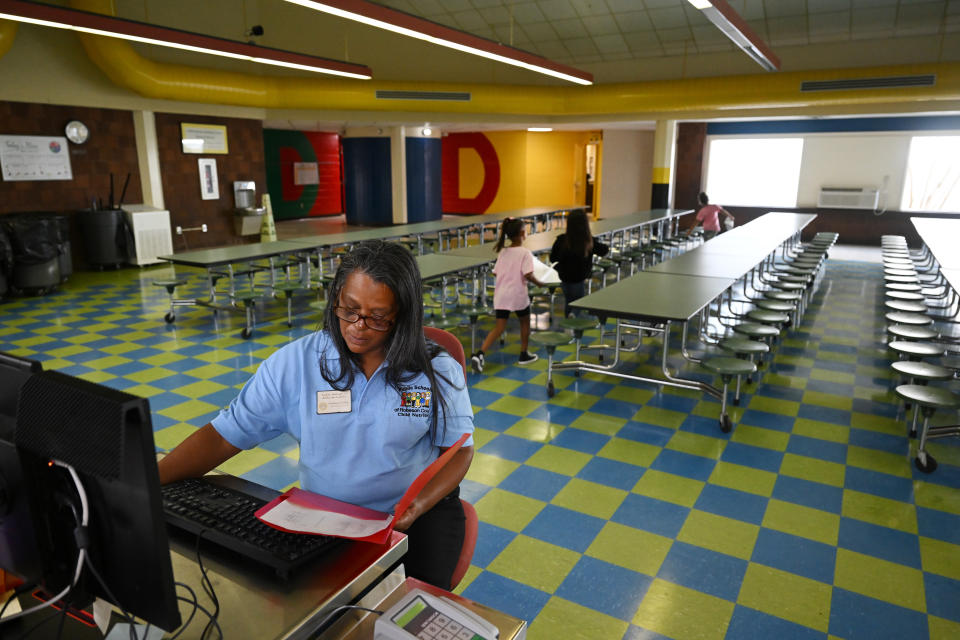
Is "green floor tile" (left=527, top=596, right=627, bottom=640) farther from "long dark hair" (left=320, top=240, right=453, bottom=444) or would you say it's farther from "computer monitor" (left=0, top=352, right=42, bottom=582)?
"computer monitor" (left=0, top=352, right=42, bottom=582)

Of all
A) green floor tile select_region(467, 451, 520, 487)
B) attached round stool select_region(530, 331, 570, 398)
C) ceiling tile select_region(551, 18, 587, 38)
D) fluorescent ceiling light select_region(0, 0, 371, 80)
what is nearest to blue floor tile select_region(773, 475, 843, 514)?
green floor tile select_region(467, 451, 520, 487)


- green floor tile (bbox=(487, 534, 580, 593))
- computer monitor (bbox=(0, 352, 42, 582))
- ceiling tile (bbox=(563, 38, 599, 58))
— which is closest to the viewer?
computer monitor (bbox=(0, 352, 42, 582))

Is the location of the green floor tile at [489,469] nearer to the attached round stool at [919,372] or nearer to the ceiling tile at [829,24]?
the attached round stool at [919,372]

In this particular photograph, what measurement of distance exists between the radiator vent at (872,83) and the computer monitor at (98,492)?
1111cm

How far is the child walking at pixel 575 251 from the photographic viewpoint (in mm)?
5480

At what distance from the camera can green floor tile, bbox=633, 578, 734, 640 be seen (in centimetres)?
234

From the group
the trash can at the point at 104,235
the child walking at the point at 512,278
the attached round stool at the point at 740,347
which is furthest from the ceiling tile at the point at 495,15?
the attached round stool at the point at 740,347

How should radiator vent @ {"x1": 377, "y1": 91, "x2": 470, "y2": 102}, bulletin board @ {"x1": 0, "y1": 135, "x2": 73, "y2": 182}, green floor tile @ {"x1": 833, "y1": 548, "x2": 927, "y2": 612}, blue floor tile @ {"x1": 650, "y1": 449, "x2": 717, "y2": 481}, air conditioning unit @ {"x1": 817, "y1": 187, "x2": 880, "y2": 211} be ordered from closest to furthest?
green floor tile @ {"x1": 833, "y1": 548, "x2": 927, "y2": 612} → blue floor tile @ {"x1": 650, "y1": 449, "x2": 717, "y2": 481} → bulletin board @ {"x1": 0, "y1": 135, "x2": 73, "y2": 182} → radiator vent @ {"x1": 377, "y1": 91, "x2": 470, "y2": 102} → air conditioning unit @ {"x1": 817, "y1": 187, "x2": 880, "y2": 211}

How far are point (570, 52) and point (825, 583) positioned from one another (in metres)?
11.3

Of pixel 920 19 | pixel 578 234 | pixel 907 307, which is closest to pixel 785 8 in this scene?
pixel 920 19

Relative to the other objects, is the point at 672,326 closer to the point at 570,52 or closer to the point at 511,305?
the point at 511,305

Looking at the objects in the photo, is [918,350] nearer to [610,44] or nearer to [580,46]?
[610,44]

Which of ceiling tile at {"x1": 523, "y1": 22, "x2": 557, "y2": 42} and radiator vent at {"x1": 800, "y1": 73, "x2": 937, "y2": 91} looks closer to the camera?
radiator vent at {"x1": 800, "y1": 73, "x2": 937, "y2": 91}

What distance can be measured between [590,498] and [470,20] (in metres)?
9.46
